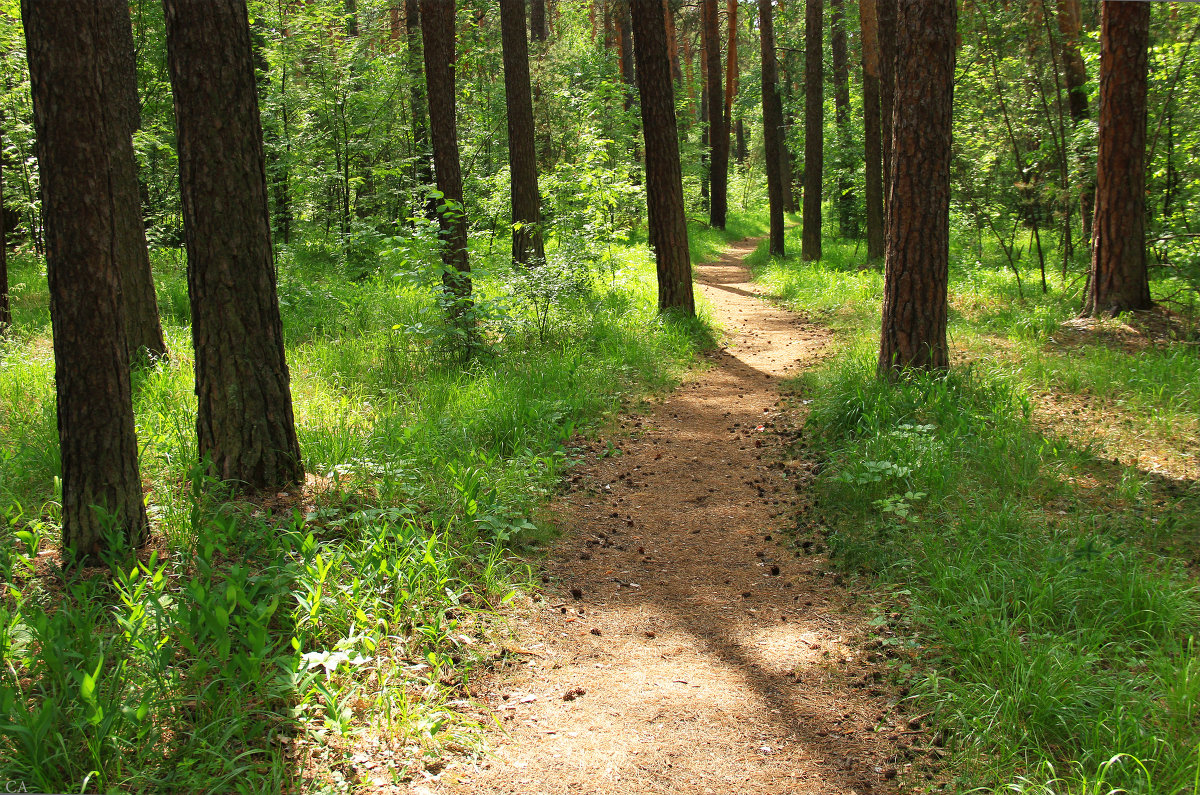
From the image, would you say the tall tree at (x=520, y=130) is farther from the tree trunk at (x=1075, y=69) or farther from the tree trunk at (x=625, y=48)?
the tree trunk at (x=625, y=48)

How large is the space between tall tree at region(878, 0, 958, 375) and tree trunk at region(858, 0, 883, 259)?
834cm

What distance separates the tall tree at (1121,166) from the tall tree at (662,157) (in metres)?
5.07

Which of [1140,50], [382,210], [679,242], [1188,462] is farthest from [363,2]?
[1188,462]

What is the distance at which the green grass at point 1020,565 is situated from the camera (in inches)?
106

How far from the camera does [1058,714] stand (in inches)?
109

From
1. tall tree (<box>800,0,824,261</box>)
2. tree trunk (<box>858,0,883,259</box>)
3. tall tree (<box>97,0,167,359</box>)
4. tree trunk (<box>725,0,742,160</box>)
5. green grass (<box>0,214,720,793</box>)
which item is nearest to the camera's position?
green grass (<box>0,214,720,793</box>)

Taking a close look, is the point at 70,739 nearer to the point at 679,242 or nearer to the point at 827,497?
the point at 827,497

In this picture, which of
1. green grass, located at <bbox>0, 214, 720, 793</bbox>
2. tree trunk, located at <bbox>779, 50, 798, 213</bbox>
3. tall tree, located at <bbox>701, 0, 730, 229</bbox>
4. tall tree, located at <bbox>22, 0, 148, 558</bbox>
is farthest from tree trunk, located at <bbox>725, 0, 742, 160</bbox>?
tall tree, located at <bbox>22, 0, 148, 558</bbox>

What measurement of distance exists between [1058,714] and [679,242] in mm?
8232

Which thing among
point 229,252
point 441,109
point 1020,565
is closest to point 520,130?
point 441,109

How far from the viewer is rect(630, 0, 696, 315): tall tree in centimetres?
960

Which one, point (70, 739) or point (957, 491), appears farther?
point (957, 491)

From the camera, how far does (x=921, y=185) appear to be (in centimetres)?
641

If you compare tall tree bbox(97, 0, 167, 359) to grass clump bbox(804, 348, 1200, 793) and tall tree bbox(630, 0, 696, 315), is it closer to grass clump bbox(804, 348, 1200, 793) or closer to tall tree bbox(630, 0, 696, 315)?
tall tree bbox(630, 0, 696, 315)
